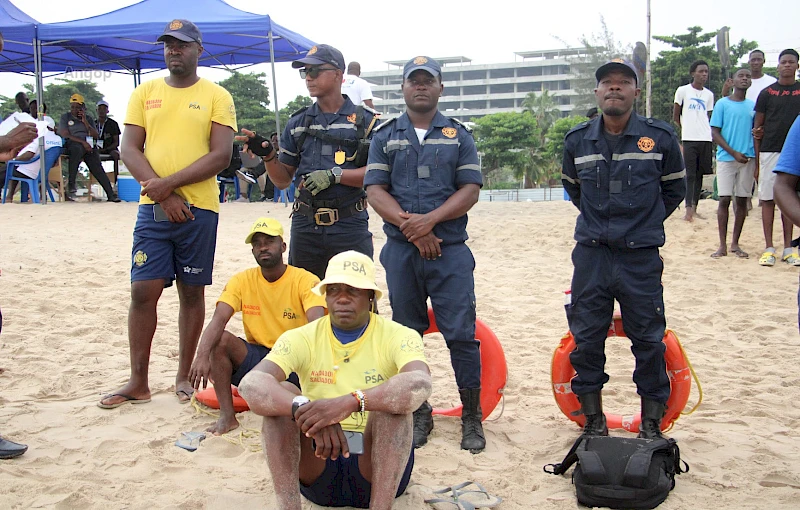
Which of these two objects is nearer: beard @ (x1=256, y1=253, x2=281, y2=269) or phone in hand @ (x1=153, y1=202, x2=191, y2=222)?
beard @ (x1=256, y1=253, x2=281, y2=269)

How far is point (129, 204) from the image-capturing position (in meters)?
14.3

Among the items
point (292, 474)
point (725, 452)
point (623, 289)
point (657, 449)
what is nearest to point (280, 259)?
point (292, 474)

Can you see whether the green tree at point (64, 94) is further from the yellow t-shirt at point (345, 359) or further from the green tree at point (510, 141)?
the yellow t-shirt at point (345, 359)

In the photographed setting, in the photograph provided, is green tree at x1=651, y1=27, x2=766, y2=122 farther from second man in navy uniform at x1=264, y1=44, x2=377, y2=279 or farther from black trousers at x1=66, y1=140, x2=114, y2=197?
second man in navy uniform at x1=264, y1=44, x2=377, y2=279

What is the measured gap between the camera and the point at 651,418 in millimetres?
4176

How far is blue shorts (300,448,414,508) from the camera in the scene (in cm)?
323

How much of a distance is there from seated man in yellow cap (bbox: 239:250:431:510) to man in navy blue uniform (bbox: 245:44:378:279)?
4.73 ft

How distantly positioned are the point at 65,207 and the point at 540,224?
860 cm

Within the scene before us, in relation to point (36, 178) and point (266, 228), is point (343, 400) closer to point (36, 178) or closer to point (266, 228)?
point (266, 228)

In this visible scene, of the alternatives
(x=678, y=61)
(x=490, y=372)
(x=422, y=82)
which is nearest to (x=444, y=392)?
(x=490, y=372)

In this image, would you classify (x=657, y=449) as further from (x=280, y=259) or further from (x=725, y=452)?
(x=280, y=259)

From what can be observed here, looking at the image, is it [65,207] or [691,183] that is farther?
[65,207]

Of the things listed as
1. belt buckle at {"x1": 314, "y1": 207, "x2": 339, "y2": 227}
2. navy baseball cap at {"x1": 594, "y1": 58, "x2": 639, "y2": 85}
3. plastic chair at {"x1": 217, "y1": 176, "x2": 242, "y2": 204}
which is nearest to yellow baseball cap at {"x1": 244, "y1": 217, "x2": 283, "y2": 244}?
belt buckle at {"x1": 314, "y1": 207, "x2": 339, "y2": 227}

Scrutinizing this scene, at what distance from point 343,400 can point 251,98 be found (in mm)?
47080
